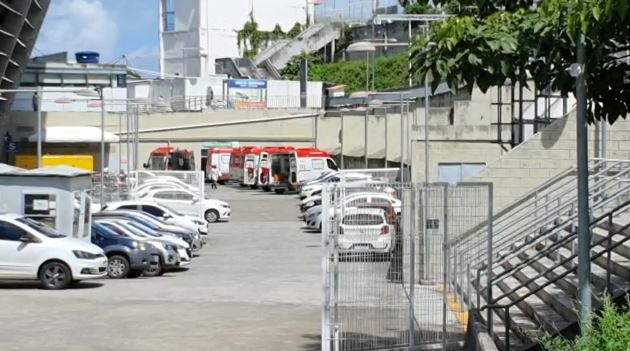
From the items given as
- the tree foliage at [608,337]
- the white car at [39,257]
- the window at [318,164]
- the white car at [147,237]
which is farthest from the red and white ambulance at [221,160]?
the tree foliage at [608,337]

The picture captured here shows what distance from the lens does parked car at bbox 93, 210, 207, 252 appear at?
111 feet

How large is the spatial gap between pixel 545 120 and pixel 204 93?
62202mm

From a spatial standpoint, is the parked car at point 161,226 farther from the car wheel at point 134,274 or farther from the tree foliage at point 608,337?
the tree foliage at point 608,337

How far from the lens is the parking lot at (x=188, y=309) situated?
59.5ft

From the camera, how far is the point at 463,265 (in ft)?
54.2

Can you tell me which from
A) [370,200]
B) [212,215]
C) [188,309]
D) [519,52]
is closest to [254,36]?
[212,215]

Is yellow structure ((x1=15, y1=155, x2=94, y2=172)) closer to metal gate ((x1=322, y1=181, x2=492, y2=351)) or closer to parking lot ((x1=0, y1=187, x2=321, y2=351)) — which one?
parking lot ((x1=0, y1=187, x2=321, y2=351))

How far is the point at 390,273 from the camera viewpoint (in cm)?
1509

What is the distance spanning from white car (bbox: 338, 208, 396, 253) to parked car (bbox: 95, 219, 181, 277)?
15.1 meters

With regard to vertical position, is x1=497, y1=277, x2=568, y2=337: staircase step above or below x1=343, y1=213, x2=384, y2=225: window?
below

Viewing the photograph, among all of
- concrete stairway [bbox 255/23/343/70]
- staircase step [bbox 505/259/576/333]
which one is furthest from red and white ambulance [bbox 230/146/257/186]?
staircase step [bbox 505/259/576/333]

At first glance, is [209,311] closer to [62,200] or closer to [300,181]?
[62,200]

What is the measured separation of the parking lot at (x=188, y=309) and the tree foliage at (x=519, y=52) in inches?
288

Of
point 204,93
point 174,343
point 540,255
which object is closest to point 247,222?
point 174,343
